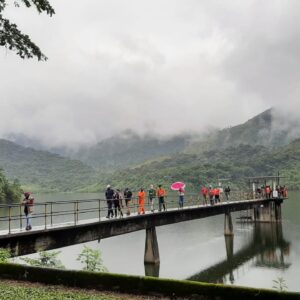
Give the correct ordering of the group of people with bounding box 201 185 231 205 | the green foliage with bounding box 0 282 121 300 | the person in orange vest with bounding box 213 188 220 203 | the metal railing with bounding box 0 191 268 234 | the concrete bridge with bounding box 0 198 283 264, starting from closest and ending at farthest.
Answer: the green foliage with bounding box 0 282 121 300 → the concrete bridge with bounding box 0 198 283 264 → the metal railing with bounding box 0 191 268 234 → the group of people with bounding box 201 185 231 205 → the person in orange vest with bounding box 213 188 220 203

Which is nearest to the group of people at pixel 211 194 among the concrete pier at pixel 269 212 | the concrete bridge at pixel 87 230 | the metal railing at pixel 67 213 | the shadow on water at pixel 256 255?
the metal railing at pixel 67 213

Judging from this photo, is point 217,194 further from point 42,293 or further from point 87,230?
point 42,293

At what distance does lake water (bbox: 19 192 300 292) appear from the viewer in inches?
1358

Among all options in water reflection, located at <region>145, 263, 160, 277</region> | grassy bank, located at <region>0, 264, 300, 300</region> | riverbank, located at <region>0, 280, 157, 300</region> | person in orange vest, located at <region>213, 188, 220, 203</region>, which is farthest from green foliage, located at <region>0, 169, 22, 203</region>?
riverbank, located at <region>0, 280, 157, 300</region>

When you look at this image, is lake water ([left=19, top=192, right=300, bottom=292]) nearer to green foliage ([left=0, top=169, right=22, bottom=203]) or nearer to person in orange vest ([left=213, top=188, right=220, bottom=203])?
person in orange vest ([left=213, top=188, right=220, bottom=203])

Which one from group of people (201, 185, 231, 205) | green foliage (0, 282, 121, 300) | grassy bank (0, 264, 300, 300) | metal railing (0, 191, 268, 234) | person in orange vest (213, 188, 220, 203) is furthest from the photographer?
person in orange vest (213, 188, 220, 203)

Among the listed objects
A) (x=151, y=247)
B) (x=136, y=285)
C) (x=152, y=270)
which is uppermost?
(x=136, y=285)

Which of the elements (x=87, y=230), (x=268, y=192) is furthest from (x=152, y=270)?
(x=268, y=192)

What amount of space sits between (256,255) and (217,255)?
15.0 feet

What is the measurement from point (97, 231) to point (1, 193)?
95.7m

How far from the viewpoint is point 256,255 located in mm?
43969

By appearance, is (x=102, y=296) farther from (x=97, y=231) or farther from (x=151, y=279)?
(x=97, y=231)

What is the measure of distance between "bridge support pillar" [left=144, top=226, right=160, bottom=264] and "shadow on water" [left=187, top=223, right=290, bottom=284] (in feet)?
13.6

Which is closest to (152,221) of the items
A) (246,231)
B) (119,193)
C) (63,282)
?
(119,193)
